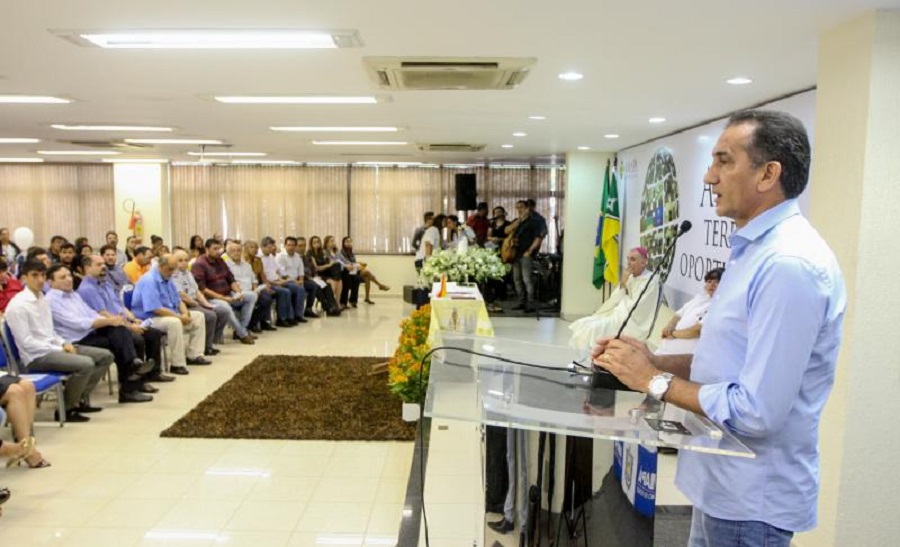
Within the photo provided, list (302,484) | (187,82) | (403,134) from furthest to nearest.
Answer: (403,134) < (187,82) < (302,484)

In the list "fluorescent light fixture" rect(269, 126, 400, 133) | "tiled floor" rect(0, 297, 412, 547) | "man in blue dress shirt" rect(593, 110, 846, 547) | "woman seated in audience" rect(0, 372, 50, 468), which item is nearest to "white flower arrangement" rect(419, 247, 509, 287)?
"fluorescent light fixture" rect(269, 126, 400, 133)

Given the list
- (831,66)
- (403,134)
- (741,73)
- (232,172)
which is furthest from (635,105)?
(232,172)

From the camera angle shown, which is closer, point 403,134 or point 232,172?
point 403,134

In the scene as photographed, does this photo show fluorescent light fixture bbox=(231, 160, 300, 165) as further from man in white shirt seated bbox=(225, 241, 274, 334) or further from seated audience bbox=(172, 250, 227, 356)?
seated audience bbox=(172, 250, 227, 356)

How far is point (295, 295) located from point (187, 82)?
21.1 feet

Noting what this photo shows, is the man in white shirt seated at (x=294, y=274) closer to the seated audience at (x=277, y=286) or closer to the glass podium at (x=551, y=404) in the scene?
the seated audience at (x=277, y=286)

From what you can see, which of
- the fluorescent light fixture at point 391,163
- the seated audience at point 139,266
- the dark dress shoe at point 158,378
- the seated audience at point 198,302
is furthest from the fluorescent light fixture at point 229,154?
the dark dress shoe at point 158,378

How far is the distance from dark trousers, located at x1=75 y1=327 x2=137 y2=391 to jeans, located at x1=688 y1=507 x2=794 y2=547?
610 centimetres

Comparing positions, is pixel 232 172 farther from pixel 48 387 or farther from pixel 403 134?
pixel 48 387

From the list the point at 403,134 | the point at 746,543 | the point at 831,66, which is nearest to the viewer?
the point at 746,543

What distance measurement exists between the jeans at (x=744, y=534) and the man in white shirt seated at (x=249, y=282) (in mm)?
9120

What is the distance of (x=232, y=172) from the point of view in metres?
15.8

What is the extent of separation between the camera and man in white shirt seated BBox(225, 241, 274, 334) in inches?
404

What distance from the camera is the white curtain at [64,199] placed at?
15891mm
